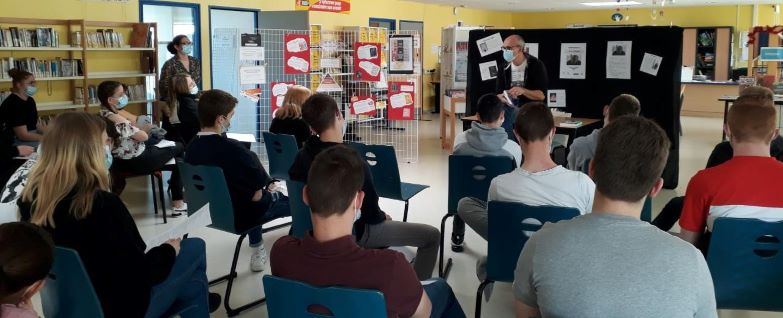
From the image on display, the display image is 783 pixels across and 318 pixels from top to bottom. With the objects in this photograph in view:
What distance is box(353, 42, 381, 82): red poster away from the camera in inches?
321

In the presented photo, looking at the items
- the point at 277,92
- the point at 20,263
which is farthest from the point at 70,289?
the point at 277,92

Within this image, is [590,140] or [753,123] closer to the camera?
[753,123]

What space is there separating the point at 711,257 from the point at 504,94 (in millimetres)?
4043

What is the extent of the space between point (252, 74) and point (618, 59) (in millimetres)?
3971

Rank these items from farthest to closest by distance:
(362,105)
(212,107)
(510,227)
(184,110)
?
1. (362,105)
2. (184,110)
3. (212,107)
4. (510,227)

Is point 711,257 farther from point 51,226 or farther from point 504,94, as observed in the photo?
point 504,94

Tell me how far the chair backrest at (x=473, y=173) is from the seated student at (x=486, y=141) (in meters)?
0.21

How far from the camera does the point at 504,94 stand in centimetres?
647

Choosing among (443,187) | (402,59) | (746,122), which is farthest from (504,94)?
(746,122)

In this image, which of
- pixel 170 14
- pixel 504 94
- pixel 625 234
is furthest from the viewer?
pixel 170 14

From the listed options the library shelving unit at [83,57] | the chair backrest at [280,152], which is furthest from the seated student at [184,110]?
the library shelving unit at [83,57]

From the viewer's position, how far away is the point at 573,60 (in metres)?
7.05

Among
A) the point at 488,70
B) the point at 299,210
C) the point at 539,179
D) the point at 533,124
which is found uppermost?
the point at 488,70

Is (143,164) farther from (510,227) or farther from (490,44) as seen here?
(490,44)
